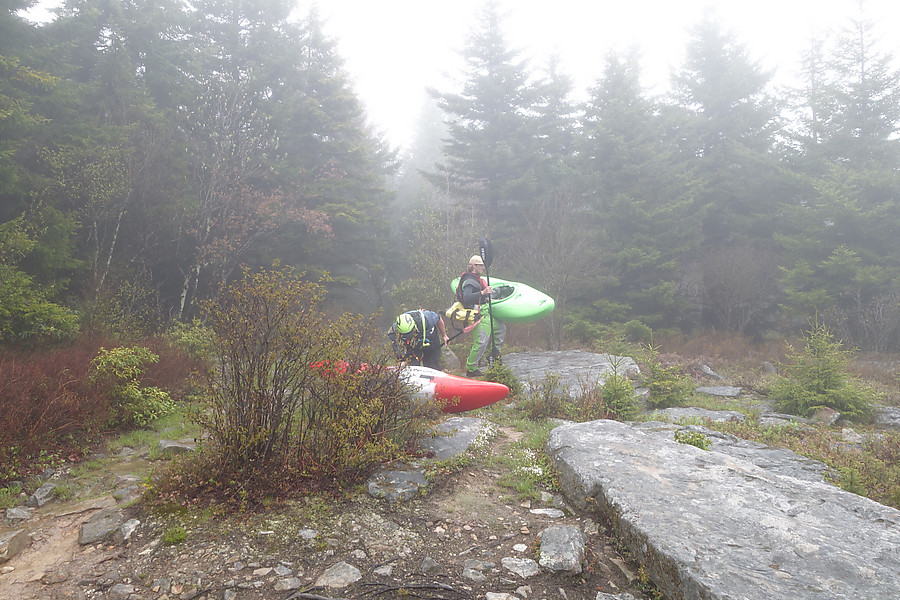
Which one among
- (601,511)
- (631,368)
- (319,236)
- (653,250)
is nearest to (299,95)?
(319,236)

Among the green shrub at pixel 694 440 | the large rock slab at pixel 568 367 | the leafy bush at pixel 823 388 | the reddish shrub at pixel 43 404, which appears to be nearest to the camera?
the green shrub at pixel 694 440

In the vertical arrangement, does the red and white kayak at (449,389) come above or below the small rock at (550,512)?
above

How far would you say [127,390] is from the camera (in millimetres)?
6418

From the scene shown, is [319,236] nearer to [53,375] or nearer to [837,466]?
[53,375]

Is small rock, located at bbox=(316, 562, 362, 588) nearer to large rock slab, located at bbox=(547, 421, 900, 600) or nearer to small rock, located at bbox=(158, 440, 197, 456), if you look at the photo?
large rock slab, located at bbox=(547, 421, 900, 600)

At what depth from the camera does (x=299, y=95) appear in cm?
1889

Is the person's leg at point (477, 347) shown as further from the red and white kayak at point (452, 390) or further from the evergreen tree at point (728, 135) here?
the evergreen tree at point (728, 135)

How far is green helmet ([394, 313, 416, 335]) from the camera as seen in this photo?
248 inches

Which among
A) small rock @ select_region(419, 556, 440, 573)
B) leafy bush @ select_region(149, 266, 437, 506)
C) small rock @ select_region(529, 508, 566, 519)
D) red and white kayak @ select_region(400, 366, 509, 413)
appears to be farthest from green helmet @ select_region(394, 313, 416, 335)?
small rock @ select_region(419, 556, 440, 573)

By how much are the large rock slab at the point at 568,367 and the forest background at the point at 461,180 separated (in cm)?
260

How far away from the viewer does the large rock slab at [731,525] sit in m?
2.32

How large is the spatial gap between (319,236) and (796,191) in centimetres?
1925

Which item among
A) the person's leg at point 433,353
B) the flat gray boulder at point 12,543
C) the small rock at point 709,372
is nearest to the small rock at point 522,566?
the flat gray boulder at point 12,543

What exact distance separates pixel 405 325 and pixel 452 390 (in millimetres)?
1142
